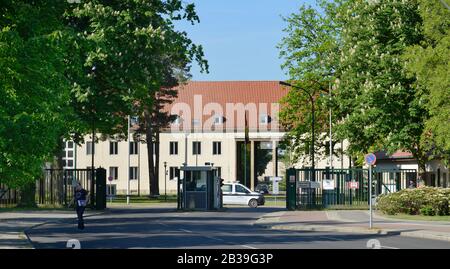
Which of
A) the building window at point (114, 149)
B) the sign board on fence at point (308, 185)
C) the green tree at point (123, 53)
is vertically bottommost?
the sign board on fence at point (308, 185)

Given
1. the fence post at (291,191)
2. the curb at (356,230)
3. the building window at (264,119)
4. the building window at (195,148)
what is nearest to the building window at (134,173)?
the building window at (195,148)

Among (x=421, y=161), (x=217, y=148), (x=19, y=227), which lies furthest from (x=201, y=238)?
(x=217, y=148)

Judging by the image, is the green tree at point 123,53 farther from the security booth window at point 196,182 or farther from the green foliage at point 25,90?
the green foliage at point 25,90

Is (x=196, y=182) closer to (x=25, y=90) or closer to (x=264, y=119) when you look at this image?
(x=25, y=90)

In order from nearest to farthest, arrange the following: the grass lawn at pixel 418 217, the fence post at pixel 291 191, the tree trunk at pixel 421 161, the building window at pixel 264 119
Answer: the grass lawn at pixel 418 217 < the fence post at pixel 291 191 < the tree trunk at pixel 421 161 < the building window at pixel 264 119

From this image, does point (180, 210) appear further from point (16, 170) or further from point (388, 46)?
point (16, 170)

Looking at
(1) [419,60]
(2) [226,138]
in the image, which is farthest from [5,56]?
(2) [226,138]

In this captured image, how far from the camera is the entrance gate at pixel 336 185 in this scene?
5472cm

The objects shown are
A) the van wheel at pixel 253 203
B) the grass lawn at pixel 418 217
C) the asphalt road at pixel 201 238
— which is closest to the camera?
the asphalt road at pixel 201 238

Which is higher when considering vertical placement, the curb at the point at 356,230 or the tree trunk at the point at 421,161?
the tree trunk at the point at 421,161

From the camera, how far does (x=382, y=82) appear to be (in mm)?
53906

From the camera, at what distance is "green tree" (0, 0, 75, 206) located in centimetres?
2245

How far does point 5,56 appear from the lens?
22.5 metres

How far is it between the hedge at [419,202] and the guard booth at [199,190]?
11308mm
